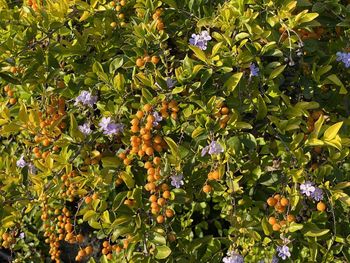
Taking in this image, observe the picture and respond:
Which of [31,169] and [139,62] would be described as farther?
[31,169]

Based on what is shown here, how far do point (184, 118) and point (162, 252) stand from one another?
1.35 feet

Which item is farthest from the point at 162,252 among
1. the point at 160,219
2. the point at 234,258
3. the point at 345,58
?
the point at 345,58

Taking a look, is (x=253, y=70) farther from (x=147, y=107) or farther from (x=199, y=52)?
(x=147, y=107)

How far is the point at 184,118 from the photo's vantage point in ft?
5.97

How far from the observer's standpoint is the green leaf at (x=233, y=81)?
1.66 metres

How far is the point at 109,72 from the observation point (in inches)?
74.6

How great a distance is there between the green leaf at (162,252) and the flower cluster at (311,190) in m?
0.43

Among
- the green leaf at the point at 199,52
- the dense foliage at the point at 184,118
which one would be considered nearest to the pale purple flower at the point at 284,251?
the dense foliage at the point at 184,118

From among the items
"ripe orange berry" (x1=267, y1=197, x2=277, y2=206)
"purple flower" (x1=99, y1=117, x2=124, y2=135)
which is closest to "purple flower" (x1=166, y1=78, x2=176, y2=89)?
"purple flower" (x1=99, y1=117, x2=124, y2=135)

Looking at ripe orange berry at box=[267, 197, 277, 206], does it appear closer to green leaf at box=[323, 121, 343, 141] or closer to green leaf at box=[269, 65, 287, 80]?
green leaf at box=[323, 121, 343, 141]

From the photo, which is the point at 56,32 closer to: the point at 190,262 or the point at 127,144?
the point at 127,144

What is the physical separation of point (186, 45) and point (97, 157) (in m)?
0.46

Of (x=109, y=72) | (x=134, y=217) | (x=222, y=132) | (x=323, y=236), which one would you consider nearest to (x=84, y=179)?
(x=134, y=217)

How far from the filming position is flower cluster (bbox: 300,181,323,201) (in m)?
1.69
